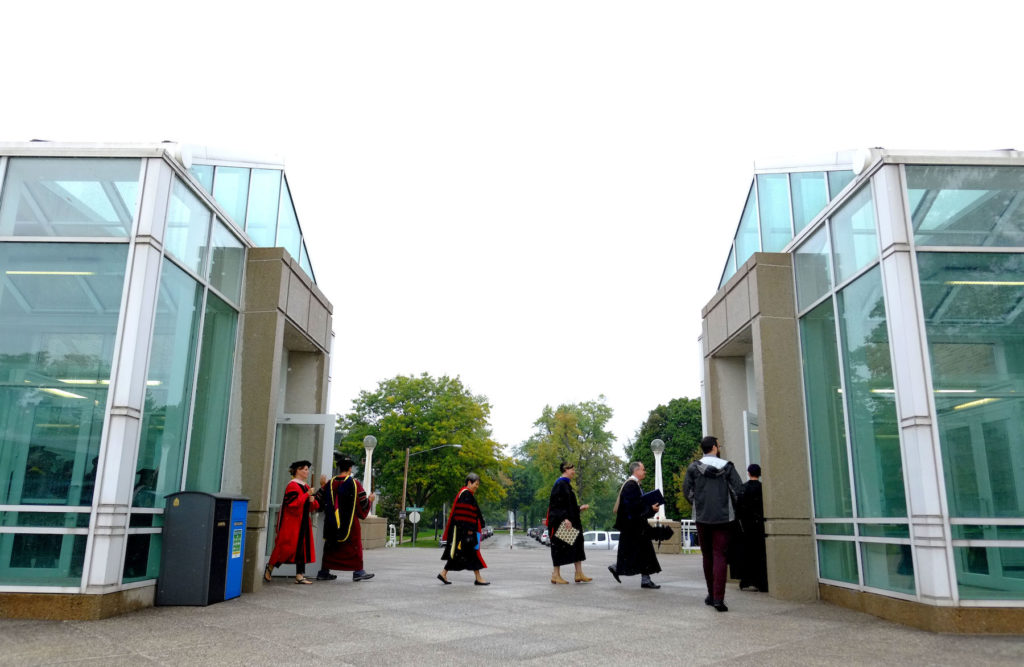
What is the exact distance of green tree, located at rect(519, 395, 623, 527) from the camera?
61.8 m

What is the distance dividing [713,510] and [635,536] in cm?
219

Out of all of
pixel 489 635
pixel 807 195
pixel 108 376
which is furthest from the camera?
pixel 807 195

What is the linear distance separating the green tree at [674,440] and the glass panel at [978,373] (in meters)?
47.3

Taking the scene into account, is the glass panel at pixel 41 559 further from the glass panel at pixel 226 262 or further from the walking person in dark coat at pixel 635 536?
the walking person in dark coat at pixel 635 536

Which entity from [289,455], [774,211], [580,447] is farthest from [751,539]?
[580,447]

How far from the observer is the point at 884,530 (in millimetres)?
7703

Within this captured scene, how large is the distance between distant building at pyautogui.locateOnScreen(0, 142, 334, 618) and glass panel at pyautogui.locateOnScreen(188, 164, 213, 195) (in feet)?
4.70

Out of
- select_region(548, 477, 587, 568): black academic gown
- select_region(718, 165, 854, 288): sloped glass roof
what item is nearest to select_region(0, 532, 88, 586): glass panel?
select_region(548, 477, 587, 568): black academic gown

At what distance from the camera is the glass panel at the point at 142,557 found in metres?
7.47

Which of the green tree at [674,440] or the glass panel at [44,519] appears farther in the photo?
the green tree at [674,440]

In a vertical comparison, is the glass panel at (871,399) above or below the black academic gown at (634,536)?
above

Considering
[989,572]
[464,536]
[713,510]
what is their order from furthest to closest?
[464,536] < [713,510] < [989,572]

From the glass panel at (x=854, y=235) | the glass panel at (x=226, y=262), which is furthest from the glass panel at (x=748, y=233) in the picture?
the glass panel at (x=226, y=262)

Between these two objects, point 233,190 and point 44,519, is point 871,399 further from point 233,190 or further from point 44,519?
point 233,190
